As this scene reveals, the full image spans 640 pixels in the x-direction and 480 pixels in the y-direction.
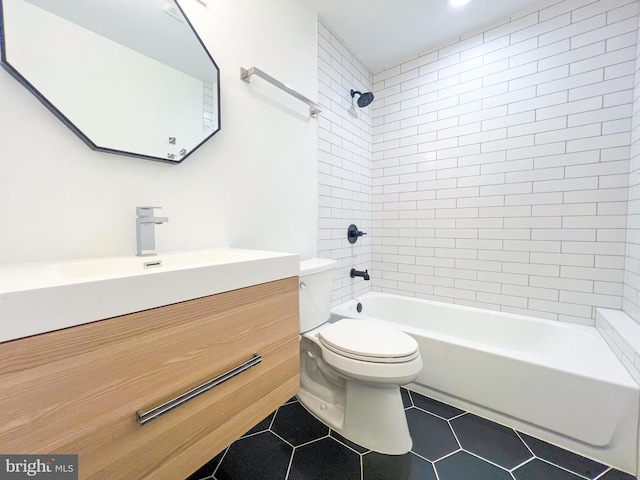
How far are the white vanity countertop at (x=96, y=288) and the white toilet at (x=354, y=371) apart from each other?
0.57 meters

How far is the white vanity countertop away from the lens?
0.40 m

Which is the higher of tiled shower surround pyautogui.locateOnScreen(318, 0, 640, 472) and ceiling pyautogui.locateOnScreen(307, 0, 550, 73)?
ceiling pyautogui.locateOnScreen(307, 0, 550, 73)

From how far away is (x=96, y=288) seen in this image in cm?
47

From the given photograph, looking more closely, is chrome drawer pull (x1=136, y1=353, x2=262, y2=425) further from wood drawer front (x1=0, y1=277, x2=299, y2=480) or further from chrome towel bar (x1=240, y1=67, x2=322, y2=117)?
chrome towel bar (x1=240, y1=67, x2=322, y2=117)

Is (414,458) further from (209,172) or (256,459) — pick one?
(209,172)

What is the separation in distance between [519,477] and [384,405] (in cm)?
55

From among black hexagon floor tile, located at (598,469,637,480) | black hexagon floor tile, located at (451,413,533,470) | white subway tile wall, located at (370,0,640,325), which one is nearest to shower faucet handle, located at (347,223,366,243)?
white subway tile wall, located at (370,0,640,325)

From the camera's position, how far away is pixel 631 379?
1.07m

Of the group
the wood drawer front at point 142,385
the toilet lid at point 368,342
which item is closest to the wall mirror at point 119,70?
the wood drawer front at point 142,385

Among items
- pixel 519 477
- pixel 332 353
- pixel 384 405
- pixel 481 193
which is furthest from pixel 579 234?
pixel 332 353

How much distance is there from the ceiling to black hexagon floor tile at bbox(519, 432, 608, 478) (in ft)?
8.20

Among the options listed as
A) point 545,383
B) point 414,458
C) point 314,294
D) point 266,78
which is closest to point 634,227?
point 545,383

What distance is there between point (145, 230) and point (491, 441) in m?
1.74

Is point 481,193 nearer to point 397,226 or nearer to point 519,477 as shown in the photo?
point 397,226
